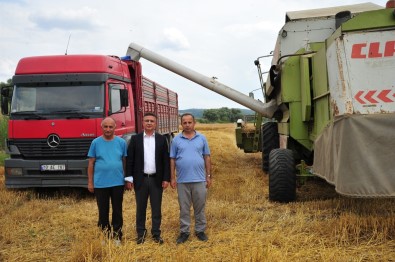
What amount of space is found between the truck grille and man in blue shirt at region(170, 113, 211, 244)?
3.41 meters

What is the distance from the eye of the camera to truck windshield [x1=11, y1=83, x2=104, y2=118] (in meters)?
7.80

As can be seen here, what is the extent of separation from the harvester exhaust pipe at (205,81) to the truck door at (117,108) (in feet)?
6.52

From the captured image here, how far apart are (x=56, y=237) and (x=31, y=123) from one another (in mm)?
3262

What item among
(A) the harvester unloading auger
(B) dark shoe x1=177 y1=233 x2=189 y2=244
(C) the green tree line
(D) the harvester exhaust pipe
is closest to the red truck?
(D) the harvester exhaust pipe

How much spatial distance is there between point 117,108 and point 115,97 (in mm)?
219

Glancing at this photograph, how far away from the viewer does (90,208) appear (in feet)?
22.6

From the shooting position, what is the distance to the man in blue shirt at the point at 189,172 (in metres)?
4.79

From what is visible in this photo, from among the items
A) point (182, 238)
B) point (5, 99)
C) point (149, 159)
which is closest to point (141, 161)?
point (149, 159)

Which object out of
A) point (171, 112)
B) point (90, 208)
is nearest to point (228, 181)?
point (90, 208)

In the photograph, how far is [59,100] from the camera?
7.86m

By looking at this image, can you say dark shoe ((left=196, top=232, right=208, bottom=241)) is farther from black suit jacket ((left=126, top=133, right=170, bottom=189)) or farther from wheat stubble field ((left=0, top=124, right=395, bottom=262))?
black suit jacket ((left=126, top=133, right=170, bottom=189))

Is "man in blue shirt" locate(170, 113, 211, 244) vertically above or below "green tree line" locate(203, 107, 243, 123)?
below

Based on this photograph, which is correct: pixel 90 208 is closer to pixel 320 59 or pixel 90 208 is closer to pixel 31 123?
pixel 31 123

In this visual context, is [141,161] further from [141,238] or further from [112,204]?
[141,238]
